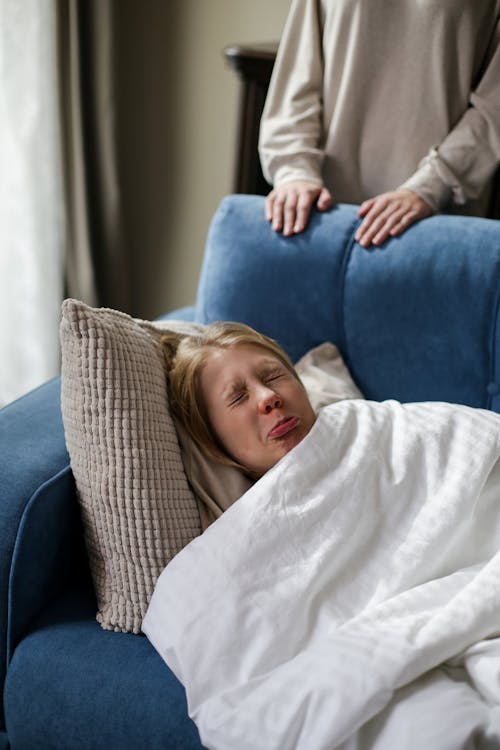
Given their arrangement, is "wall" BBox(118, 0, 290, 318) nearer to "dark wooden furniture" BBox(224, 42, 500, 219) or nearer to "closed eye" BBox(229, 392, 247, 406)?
"dark wooden furniture" BBox(224, 42, 500, 219)

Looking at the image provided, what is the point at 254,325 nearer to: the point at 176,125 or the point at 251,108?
the point at 251,108

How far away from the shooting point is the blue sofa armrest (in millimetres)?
1260

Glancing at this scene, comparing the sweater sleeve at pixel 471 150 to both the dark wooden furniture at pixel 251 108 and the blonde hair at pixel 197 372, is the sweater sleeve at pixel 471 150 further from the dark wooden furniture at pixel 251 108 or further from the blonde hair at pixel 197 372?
the blonde hair at pixel 197 372

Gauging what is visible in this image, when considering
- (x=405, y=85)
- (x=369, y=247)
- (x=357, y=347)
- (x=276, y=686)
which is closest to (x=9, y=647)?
(x=276, y=686)

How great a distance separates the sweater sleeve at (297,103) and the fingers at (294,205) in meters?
0.06

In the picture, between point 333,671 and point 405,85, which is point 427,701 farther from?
point 405,85

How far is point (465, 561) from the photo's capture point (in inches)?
50.4

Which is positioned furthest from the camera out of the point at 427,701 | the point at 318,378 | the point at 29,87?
the point at 29,87

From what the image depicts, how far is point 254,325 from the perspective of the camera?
181 cm

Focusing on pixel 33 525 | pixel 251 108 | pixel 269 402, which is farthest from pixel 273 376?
pixel 251 108

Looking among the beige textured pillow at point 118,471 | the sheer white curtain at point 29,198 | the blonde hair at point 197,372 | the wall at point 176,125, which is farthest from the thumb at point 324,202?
the sheer white curtain at point 29,198

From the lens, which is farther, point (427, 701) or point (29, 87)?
point (29, 87)

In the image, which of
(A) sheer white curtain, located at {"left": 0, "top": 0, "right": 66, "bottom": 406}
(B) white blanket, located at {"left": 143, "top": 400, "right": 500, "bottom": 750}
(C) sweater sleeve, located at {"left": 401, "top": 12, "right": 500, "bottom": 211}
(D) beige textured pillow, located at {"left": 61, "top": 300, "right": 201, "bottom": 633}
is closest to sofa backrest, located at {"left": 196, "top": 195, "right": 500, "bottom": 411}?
(C) sweater sleeve, located at {"left": 401, "top": 12, "right": 500, "bottom": 211}

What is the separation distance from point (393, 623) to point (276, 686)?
18cm
